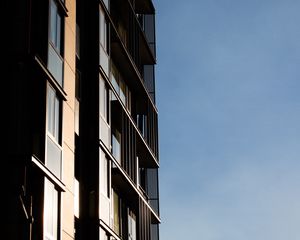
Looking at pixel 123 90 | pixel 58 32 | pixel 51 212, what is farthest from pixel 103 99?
pixel 51 212

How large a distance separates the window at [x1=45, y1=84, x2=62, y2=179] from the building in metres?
0.03

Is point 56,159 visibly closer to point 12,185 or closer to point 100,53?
point 12,185

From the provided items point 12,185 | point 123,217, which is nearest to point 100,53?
point 123,217

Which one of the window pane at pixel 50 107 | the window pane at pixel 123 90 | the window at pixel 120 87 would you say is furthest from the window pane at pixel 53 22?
the window pane at pixel 123 90

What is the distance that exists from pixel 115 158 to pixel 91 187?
404 cm

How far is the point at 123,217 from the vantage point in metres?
36.5

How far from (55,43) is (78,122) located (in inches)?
206

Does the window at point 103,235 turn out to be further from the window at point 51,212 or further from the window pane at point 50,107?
the window pane at point 50,107

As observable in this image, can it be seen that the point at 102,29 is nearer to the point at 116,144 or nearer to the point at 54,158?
the point at 116,144

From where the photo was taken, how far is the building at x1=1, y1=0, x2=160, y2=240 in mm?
21547

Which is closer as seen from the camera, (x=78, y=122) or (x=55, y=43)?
(x=55, y=43)

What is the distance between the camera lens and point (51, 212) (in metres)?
22.7

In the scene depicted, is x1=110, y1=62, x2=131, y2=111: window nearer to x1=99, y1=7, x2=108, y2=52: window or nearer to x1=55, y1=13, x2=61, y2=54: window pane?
x1=99, y1=7, x2=108, y2=52: window

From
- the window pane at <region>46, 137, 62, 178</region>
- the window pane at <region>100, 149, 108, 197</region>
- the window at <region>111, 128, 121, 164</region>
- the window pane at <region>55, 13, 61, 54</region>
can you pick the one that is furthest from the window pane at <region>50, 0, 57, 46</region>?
the window at <region>111, 128, 121, 164</region>
